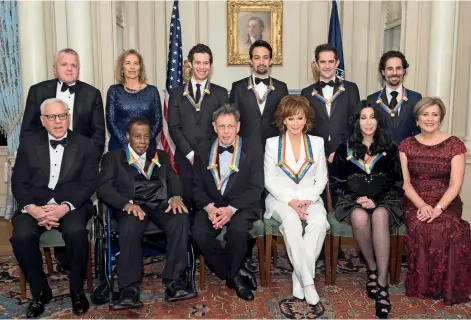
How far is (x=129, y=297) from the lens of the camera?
3604mm

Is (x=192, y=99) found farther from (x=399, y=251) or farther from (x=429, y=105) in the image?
(x=399, y=251)

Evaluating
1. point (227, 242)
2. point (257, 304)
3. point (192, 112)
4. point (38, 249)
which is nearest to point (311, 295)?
point (257, 304)

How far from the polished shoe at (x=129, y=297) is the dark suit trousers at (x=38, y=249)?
0.33 meters

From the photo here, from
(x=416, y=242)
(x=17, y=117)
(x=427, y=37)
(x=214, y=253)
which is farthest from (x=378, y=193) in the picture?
(x=17, y=117)

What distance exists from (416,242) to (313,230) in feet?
Result: 2.63

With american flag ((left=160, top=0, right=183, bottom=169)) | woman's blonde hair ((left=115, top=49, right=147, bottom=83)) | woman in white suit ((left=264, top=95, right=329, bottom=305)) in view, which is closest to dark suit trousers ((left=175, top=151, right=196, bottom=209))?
woman in white suit ((left=264, top=95, right=329, bottom=305))

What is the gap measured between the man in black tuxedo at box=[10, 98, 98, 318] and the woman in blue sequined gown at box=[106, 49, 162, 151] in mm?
582

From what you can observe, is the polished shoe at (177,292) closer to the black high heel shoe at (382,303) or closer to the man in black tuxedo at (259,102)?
the black high heel shoe at (382,303)

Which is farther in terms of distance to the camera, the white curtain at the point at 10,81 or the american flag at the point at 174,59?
the american flag at the point at 174,59

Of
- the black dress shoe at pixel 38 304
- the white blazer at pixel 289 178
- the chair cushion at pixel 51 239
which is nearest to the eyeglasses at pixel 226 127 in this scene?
the white blazer at pixel 289 178

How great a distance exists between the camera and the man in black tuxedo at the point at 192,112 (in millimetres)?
4480

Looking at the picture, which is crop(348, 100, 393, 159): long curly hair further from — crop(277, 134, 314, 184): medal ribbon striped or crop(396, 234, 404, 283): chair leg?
crop(396, 234, 404, 283): chair leg

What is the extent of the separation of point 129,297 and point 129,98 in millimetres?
1792

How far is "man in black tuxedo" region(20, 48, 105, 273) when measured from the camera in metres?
4.20
